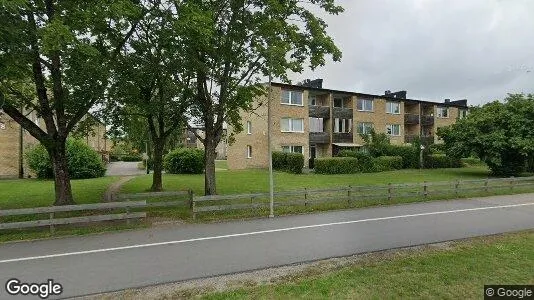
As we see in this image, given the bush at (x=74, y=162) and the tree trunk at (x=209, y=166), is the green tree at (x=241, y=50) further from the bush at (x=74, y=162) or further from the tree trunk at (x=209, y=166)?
the bush at (x=74, y=162)

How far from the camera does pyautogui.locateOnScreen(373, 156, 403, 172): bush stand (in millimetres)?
33078

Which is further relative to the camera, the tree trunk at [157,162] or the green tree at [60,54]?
the tree trunk at [157,162]

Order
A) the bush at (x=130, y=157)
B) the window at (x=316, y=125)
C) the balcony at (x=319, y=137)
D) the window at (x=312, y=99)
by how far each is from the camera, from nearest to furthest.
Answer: the balcony at (x=319, y=137), the window at (x=316, y=125), the window at (x=312, y=99), the bush at (x=130, y=157)

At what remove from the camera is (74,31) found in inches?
440

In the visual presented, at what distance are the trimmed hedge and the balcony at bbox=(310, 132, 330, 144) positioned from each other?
583 centimetres

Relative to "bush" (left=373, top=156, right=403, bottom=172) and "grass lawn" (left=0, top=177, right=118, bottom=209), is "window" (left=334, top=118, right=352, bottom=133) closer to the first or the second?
"bush" (left=373, top=156, right=403, bottom=172)

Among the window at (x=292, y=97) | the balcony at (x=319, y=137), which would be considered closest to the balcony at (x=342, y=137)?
the balcony at (x=319, y=137)

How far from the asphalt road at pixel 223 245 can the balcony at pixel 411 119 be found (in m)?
33.5

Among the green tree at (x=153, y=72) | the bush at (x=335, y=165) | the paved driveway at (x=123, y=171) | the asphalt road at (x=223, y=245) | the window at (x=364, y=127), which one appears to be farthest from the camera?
the window at (x=364, y=127)

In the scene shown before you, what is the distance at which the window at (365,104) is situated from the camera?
41344 millimetres

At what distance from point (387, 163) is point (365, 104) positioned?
32.9 ft

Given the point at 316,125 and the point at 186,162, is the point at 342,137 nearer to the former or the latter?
the point at 316,125

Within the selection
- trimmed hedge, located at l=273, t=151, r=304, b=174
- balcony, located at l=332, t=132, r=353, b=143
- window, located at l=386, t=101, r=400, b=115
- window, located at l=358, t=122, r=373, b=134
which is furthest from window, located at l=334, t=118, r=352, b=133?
trimmed hedge, located at l=273, t=151, r=304, b=174

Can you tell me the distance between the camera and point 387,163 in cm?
3394
